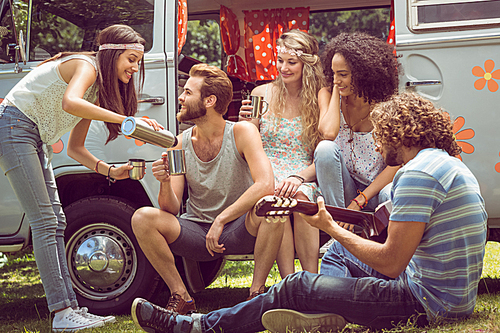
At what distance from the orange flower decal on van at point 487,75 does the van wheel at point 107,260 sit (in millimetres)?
2366

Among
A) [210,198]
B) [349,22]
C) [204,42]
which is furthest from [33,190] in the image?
[204,42]

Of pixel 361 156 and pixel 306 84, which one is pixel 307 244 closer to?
pixel 361 156

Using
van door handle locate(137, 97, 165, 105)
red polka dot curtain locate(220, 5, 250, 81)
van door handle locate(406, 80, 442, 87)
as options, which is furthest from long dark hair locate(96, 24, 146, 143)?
red polka dot curtain locate(220, 5, 250, 81)

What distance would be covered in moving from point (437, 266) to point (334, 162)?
111 cm

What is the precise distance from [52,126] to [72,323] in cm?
114

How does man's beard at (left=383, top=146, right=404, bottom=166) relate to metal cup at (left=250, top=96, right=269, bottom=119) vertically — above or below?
below

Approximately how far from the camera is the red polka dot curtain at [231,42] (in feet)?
15.3

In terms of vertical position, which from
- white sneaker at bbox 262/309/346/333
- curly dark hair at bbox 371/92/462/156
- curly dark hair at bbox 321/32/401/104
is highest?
curly dark hair at bbox 321/32/401/104

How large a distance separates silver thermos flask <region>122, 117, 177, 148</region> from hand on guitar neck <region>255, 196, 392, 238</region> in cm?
79

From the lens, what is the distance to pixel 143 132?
2.53 meters

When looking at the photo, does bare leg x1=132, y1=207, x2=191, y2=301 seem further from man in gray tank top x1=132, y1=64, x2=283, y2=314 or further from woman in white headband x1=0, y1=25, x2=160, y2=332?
woman in white headband x1=0, y1=25, x2=160, y2=332

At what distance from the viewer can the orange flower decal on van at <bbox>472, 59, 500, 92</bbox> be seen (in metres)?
2.92

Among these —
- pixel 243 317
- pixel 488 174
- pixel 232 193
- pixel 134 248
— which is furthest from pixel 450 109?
pixel 134 248

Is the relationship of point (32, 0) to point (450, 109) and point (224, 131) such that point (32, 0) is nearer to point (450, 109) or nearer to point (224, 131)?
point (224, 131)
